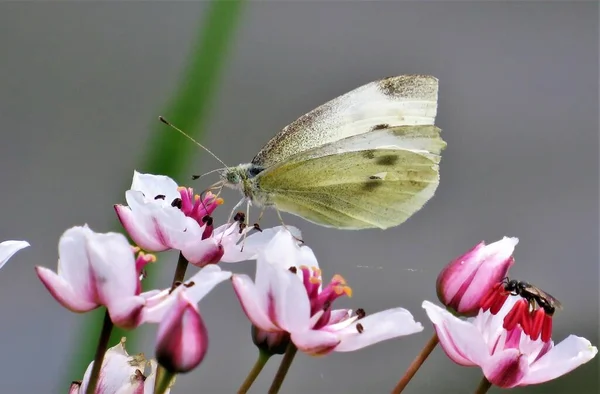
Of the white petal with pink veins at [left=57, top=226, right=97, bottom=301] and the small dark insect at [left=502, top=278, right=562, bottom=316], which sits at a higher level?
the small dark insect at [left=502, top=278, right=562, bottom=316]

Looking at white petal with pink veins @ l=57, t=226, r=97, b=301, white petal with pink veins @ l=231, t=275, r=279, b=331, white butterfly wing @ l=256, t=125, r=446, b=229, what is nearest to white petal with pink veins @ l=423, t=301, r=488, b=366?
white petal with pink veins @ l=231, t=275, r=279, b=331

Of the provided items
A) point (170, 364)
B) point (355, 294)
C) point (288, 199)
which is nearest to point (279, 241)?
point (170, 364)

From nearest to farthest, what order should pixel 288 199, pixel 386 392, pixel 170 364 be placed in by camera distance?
1. pixel 170 364
2. pixel 288 199
3. pixel 386 392

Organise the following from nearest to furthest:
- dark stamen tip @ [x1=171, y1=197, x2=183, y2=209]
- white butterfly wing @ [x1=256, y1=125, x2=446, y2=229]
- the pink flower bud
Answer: the pink flower bud → dark stamen tip @ [x1=171, y1=197, x2=183, y2=209] → white butterfly wing @ [x1=256, y1=125, x2=446, y2=229]

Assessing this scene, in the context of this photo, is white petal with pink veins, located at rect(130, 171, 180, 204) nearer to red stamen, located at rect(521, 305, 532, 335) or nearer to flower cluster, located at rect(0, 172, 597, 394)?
flower cluster, located at rect(0, 172, 597, 394)

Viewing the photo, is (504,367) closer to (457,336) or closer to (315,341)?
(457,336)

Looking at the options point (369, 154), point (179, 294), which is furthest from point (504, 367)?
point (369, 154)

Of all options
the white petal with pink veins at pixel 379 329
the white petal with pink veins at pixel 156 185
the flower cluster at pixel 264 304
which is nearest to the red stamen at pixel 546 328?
the flower cluster at pixel 264 304

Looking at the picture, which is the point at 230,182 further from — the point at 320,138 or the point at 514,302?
the point at 514,302
